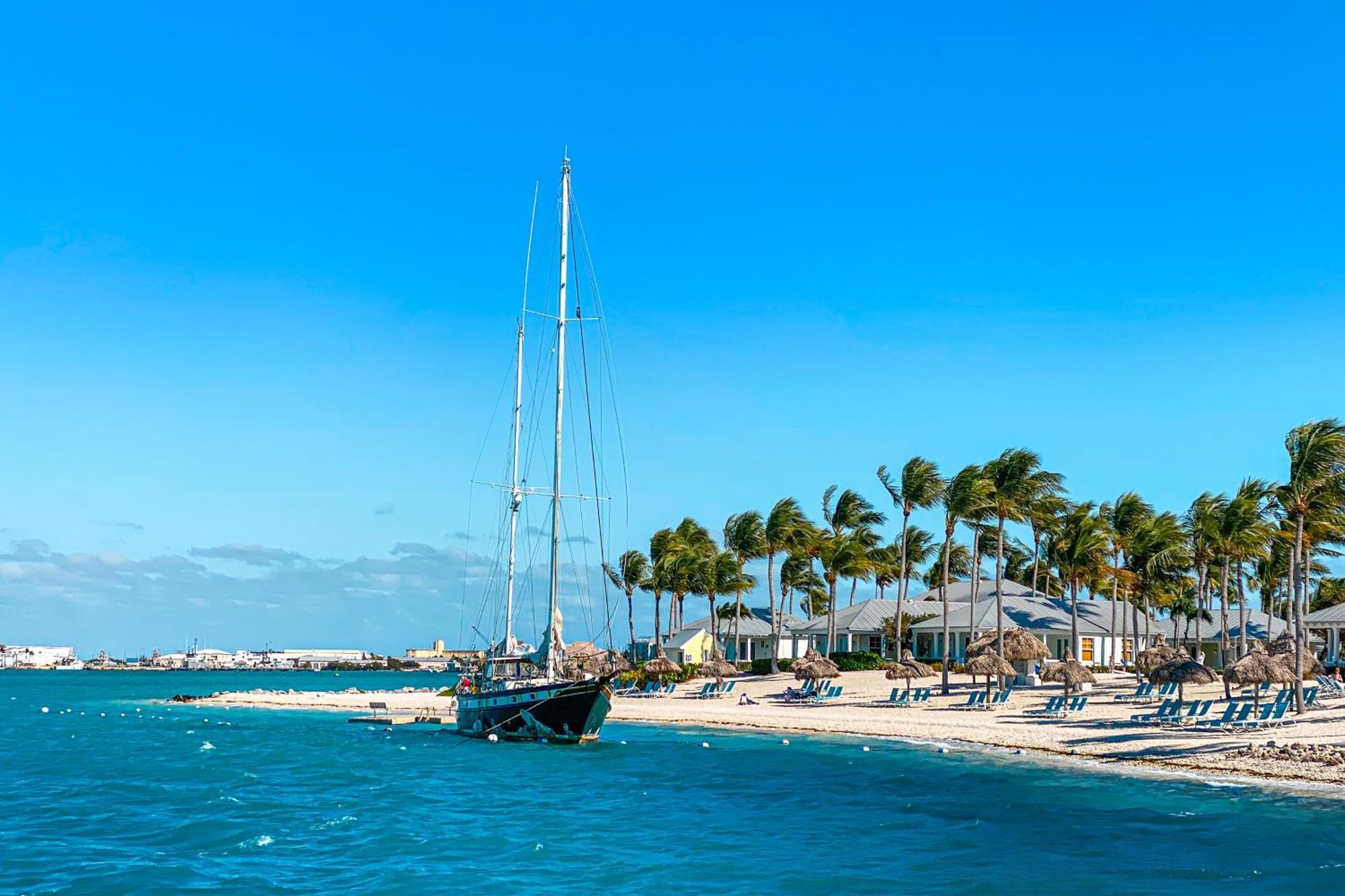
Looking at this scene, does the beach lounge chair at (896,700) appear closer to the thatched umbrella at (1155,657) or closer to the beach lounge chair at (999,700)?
the beach lounge chair at (999,700)

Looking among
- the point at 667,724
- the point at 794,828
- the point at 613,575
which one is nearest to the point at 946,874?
the point at 794,828

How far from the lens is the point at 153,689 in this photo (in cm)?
12331

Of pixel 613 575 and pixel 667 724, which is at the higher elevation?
pixel 613 575

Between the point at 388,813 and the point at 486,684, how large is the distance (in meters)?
19.1

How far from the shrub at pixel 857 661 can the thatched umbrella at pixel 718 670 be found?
6303 mm

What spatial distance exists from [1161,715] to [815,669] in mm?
20801

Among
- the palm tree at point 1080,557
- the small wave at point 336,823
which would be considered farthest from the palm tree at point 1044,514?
the small wave at point 336,823

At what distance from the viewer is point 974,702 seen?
172 feet

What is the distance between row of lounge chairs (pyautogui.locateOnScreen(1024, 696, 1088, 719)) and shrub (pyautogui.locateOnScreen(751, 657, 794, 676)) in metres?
28.8

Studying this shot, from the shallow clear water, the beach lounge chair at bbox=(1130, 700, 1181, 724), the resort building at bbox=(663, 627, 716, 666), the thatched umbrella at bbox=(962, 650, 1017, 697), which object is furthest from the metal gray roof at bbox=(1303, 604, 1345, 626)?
the resort building at bbox=(663, 627, 716, 666)

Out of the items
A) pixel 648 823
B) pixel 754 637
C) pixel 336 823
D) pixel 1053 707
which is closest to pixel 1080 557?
pixel 1053 707

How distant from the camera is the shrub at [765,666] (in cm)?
7575

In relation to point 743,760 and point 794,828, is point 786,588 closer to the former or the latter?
point 743,760

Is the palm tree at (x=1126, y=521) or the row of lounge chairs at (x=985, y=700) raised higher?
the palm tree at (x=1126, y=521)
